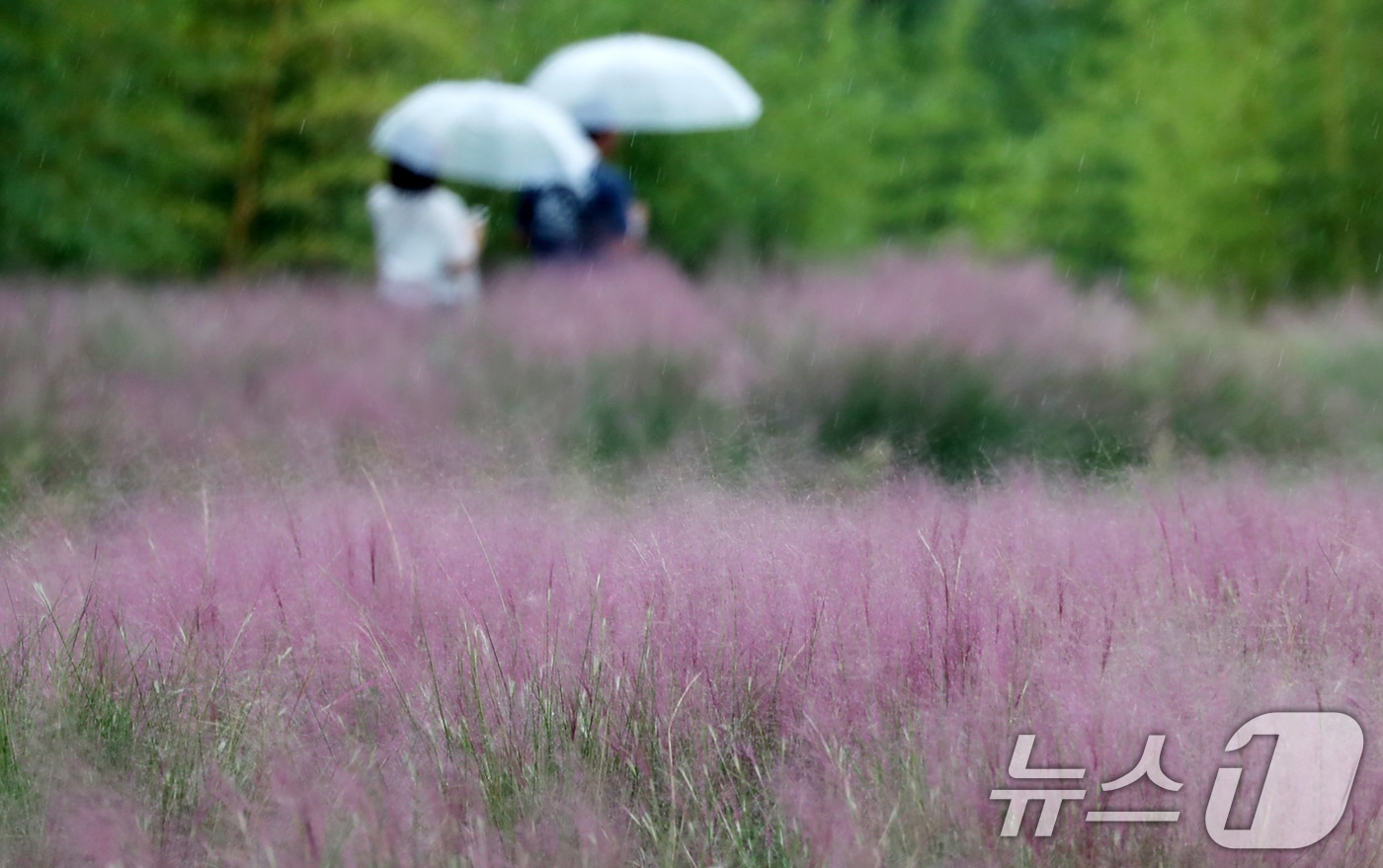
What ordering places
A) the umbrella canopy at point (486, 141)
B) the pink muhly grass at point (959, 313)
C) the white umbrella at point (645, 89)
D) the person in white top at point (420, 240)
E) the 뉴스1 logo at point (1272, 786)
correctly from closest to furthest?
the 뉴스1 logo at point (1272, 786), the pink muhly grass at point (959, 313), the person in white top at point (420, 240), the umbrella canopy at point (486, 141), the white umbrella at point (645, 89)

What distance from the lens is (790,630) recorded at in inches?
97.9

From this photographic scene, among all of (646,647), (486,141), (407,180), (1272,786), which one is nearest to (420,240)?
(407,180)

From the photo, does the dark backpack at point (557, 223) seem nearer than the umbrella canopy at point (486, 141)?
No

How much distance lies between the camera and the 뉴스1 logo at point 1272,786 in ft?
6.91

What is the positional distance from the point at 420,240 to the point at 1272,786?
578 centimetres

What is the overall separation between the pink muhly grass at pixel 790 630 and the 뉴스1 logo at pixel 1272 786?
0.02 meters

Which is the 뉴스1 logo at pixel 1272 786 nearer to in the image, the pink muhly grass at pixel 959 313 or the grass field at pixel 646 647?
the grass field at pixel 646 647

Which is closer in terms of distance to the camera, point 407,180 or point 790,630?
point 790,630

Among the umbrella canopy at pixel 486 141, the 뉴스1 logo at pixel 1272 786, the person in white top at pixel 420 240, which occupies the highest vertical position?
the umbrella canopy at pixel 486 141

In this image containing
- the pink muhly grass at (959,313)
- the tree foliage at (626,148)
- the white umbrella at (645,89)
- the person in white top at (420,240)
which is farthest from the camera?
the tree foliage at (626,148)

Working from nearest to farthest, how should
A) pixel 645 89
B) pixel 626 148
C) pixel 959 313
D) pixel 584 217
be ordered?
pixel 959 313 → pixel 584 217 → pixel 645 89 → pixel 626 148

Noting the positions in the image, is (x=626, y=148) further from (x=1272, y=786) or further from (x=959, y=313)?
(x=1272, y=786)

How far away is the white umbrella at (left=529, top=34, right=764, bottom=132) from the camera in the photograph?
9.22m

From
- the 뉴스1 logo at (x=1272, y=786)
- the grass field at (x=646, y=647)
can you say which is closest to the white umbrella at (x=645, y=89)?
the grass field at (x=646, y=647)
